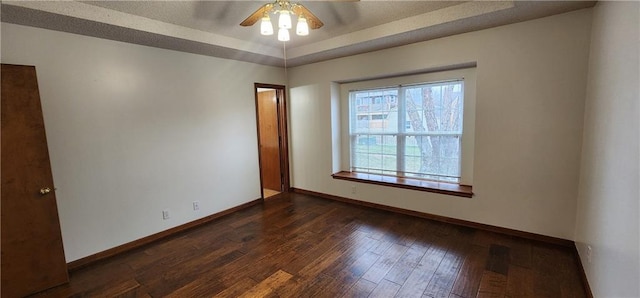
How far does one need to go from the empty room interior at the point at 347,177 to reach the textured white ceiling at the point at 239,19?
2 centimetres

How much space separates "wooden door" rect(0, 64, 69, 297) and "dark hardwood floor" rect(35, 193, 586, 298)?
25cm

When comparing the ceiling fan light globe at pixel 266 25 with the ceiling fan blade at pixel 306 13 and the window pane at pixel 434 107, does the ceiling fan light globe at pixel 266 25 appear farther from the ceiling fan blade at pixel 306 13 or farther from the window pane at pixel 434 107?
the window pane at pixel 434 107

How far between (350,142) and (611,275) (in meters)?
3.24

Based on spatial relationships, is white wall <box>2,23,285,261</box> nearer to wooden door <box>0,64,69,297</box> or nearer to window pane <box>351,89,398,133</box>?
wooden door <box>0,64,69,297</box>

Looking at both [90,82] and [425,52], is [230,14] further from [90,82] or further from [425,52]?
[425,52]

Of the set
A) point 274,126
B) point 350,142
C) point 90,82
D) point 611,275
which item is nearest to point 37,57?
point 90,82

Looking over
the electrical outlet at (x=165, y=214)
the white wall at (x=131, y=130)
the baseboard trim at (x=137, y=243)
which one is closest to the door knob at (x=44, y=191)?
the white wall at (x=131, y=130)

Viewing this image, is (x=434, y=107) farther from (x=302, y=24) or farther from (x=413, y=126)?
(x=302, y=24)

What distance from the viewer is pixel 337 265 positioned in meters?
2.47

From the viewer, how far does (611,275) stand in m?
1.54

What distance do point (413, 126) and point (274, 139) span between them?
248 centimetres

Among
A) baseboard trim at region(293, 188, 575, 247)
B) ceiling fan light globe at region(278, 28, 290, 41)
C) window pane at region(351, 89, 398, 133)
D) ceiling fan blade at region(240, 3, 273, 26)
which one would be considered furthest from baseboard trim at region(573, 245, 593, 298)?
ceiling fan blade at region(240, 3, 273, 26)

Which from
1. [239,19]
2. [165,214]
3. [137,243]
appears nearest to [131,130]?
[165,214]

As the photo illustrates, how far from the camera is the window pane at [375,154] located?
4059 millimetres
